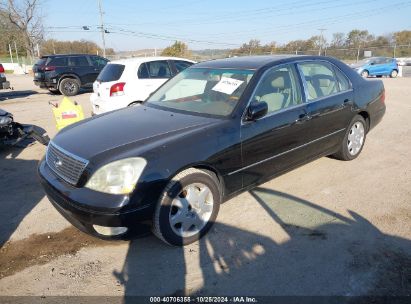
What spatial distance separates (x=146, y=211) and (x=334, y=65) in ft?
11.8

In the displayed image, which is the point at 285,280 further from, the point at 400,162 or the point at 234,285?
the point at 400,162

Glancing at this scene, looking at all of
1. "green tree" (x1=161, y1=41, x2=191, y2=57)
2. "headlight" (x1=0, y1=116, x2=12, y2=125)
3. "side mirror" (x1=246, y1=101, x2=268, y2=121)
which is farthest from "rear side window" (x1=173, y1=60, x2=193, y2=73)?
"green tree" (x1=161, y1=41, x2=191, y2=57)

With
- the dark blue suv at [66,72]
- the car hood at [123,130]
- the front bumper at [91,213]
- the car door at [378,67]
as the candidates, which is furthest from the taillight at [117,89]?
the car door at [378,67]

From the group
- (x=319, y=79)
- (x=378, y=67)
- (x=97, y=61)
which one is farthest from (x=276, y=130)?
(x=378, y=67)

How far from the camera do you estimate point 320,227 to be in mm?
3553

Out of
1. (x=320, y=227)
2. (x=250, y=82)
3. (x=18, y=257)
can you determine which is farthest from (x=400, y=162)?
(x=18, y=257)

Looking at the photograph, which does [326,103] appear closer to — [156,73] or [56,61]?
[156,73]

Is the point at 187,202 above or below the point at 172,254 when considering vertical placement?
above

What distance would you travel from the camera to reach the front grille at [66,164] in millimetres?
3016

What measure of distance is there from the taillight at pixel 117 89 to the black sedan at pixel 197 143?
3155 millimetres

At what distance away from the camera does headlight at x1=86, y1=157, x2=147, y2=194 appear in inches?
112

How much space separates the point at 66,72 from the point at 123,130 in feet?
42.9

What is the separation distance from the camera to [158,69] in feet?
27.8

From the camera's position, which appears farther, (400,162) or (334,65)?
(400,162)
